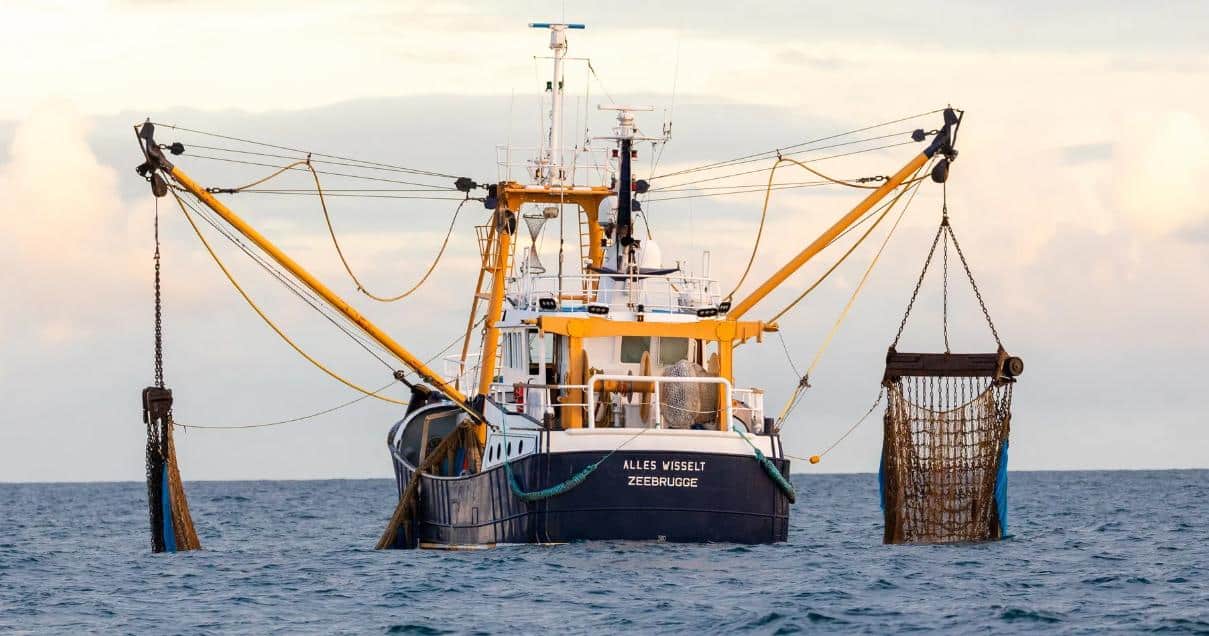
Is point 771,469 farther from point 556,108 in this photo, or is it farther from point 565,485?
point 556,108

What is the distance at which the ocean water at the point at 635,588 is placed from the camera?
26.0m

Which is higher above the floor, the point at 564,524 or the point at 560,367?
the point at 560,367

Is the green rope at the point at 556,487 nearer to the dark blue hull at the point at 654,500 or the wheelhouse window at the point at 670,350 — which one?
the dark blue hull at the point at 654,500

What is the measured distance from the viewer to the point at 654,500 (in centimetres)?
3378

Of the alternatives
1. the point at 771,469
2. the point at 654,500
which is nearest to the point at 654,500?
Result: the point at 654,500

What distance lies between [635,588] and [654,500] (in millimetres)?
4604

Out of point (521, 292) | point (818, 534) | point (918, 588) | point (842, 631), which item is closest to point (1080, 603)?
point (918, 588)

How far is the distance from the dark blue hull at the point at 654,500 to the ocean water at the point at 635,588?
38cm

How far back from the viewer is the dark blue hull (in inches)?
1329

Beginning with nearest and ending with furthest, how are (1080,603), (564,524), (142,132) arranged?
(1080,603)
(564,524)
(142,132)

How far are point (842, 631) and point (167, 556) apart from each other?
20.5 m

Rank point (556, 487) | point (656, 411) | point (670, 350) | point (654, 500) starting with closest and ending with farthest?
point (654, 500) → point (556, 487) → point (656, 411) → point (670, 350)

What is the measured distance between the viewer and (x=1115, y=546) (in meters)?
40.7

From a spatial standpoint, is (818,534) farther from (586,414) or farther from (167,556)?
(167,556)
